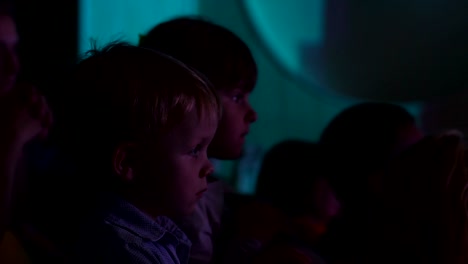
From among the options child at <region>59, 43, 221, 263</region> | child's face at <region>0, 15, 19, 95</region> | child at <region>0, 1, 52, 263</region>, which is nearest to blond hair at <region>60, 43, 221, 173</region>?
child at <region>59, 43, 221, 263</region>

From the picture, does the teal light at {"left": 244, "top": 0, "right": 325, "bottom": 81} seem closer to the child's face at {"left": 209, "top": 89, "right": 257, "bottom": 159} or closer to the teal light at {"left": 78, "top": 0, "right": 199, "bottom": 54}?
the teal light at {"left": 78, "top": 0, "right": 199, "bottom": 54}

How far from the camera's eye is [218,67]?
89 cm

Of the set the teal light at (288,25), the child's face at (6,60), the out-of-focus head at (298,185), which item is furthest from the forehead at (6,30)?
the teal light at (288,25)

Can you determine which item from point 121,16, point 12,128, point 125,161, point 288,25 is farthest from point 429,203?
point 121,16

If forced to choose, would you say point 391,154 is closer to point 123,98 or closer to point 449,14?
A: point 123,98

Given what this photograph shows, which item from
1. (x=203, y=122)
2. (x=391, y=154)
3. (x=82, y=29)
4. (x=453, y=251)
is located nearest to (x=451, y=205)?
(x=453, y=251)

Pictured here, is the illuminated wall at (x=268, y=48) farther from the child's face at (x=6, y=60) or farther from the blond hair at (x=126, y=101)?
the blond hair at (x=126, y=101)

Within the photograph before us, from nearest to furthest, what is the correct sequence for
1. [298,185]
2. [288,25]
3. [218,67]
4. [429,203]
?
1. [429,203]
2. [218,67]
3. [298,185]
4. [288,25]

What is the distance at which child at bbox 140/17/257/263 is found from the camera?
2.91 feet

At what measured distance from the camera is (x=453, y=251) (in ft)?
2.45

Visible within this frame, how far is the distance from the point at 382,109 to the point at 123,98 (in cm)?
49

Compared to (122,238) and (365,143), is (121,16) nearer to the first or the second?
(365,143)

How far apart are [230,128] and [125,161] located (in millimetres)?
277

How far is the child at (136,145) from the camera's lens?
640 mm
